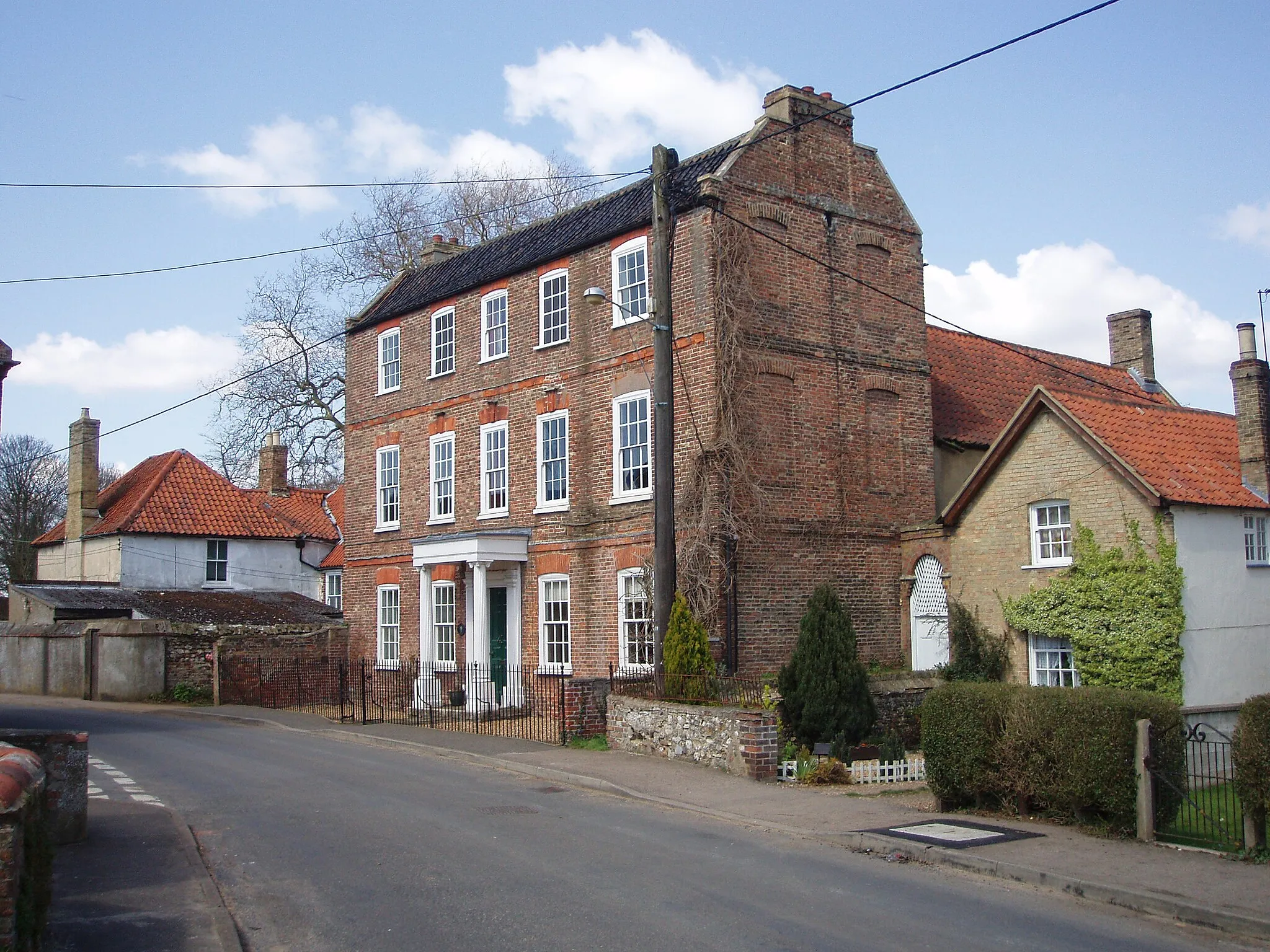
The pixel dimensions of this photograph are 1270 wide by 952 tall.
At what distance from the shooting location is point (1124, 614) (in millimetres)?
18547

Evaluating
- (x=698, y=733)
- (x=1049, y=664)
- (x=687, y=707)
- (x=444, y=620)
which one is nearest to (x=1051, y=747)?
(x=698, y=733)

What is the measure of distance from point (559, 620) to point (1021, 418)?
395 inches

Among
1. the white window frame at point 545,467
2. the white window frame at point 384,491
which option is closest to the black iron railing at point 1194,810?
the white window frame at point 545,467

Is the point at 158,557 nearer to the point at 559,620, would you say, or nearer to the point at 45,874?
the point at 559,620

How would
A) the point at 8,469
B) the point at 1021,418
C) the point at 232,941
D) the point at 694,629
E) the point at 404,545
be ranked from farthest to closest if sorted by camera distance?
the point at 8,469 → the point at 404,545 → the point at 1021,418 → the point at 694,629 → the point at 232,941

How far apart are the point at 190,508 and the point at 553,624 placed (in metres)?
21.4

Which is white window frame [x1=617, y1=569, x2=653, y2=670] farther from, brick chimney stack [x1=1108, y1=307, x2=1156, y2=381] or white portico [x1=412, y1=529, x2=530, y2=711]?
brick chimney stack [x1=1108, y1=307, x2=1156, y2=381]

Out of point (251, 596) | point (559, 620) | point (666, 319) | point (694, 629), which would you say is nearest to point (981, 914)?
point (694, 629)

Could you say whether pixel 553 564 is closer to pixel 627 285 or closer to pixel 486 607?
pixel 486 607

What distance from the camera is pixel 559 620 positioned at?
24812 mm

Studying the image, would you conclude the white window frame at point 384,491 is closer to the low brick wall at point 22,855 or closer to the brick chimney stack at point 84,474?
the brick chimney stack at point 84,474

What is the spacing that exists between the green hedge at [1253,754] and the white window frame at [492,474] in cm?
1793

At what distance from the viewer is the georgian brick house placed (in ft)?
70.3

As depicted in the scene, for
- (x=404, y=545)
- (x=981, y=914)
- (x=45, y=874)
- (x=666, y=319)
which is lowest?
(x=981, y=914)
